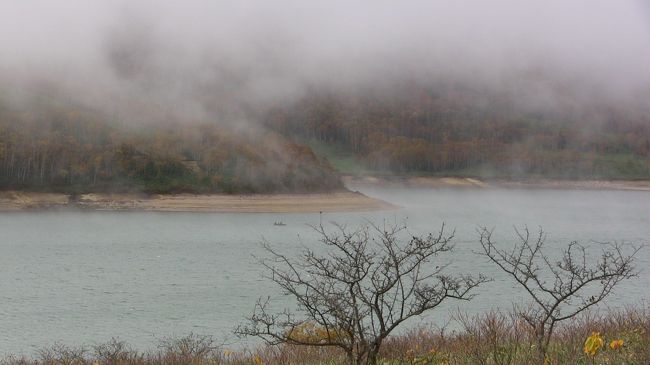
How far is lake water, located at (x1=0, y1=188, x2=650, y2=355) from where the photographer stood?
2050cm

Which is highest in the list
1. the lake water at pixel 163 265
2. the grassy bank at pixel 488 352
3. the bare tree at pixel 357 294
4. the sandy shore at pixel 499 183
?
the sandy shore at pixel 499 183

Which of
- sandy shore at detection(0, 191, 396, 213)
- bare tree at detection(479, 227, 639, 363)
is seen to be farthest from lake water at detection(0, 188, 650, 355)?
sandy shore at detection(0, 191, 396, 213)

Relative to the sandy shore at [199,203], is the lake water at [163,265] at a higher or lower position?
lower

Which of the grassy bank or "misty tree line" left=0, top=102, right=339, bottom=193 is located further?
"misty tree line" left=0, top=102, right=339, bottom=193

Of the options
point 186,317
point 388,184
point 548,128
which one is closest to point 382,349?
point 186,317

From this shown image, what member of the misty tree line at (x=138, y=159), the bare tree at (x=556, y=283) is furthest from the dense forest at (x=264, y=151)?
the bare tree at (x=556, y=283)

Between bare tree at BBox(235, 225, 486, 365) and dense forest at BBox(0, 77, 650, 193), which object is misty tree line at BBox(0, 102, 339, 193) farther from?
bare tree at BBox(235, 225, 486, 365)

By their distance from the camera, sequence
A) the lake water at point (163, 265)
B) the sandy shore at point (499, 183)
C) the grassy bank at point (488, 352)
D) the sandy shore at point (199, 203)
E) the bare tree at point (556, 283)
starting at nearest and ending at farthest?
the grassy bank at point (488, 352)
the bare tree at point (556, 283)
the lake water at point (163, 265)
the sandy shore at point (199, 203)
the sandy shore at point (499, 183)

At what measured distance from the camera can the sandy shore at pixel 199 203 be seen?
6931 centimetres

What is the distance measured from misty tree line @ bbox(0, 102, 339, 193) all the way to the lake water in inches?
391

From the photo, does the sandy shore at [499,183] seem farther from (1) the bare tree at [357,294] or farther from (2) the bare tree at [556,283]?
(1) the bare tree at [357,294]

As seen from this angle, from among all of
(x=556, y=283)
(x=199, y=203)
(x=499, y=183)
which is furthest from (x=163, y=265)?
(x=499, y=183)

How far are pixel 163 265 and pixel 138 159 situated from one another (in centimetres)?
4950

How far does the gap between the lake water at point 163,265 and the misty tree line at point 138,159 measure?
32.6 ft
